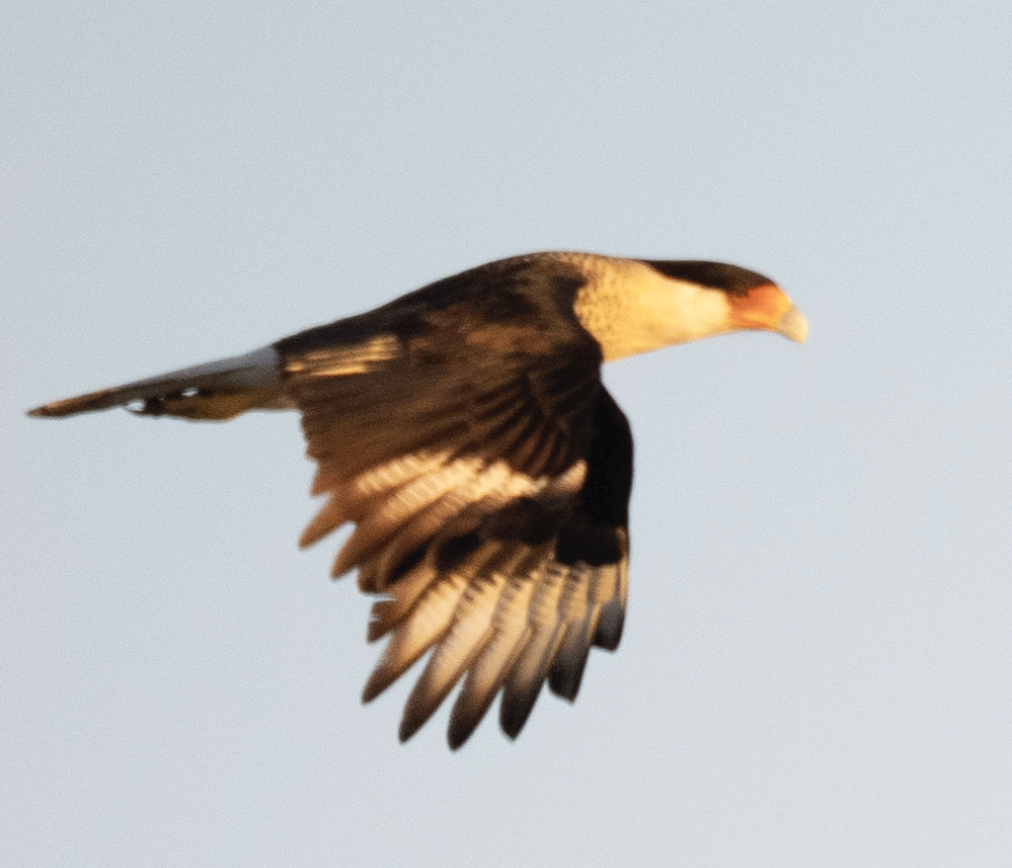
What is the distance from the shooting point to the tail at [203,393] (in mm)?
5625

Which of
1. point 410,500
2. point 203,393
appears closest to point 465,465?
point 410,500

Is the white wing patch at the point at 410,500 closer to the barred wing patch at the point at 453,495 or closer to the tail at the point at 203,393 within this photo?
the barred wing patch at the point at 453,495

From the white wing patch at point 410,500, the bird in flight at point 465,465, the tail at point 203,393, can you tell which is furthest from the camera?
the tail at point 203,393

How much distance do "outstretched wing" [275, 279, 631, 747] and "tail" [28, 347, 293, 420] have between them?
0.11m

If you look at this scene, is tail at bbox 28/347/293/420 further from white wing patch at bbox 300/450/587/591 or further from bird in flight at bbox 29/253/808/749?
white wing patch at bbox 300/450/587/591

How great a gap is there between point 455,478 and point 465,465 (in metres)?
0.05

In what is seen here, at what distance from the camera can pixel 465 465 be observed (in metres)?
4.89

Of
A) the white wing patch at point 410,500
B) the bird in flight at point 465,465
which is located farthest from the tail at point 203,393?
the white wing patch at point 410,500

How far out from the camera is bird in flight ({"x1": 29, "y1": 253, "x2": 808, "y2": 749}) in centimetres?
482

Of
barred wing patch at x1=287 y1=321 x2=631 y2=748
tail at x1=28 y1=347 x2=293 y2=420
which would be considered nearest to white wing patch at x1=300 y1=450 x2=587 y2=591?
barred wing patch at x1=287 y1=321 x2=631 y2=748

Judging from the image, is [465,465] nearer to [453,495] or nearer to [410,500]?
[453,495]

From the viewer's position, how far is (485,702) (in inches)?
209

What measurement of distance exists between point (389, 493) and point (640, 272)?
2270 mm

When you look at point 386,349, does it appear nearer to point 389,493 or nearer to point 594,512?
point 389,493
